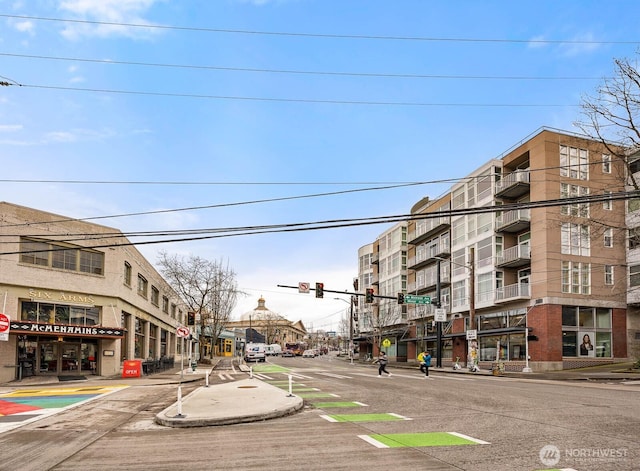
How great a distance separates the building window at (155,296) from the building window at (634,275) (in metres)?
38.9

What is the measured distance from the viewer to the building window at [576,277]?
131ft

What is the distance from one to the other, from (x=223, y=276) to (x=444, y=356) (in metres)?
24.5

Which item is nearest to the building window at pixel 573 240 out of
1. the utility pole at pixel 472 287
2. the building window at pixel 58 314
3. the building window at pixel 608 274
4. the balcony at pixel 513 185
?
the building window at pixel 608 274

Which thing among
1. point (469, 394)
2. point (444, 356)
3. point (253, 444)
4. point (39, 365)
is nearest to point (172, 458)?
point (253, 444)

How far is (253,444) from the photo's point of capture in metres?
9.73

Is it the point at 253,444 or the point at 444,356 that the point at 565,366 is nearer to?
the point at 444,356

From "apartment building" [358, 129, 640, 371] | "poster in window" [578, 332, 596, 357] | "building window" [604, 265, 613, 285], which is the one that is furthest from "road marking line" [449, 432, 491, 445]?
"building window" [604, 265, 613, 285]

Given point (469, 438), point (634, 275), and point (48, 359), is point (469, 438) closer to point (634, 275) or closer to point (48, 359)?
point (48, 359)

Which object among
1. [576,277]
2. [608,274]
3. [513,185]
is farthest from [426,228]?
[576,277]

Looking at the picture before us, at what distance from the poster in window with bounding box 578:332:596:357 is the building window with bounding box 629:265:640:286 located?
16.2 feet

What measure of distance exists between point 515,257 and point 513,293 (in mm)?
2715

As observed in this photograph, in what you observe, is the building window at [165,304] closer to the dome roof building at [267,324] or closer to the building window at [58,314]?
A: the building window at [58,314]

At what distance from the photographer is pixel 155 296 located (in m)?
52.9

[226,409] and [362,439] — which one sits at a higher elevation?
[362,439]
